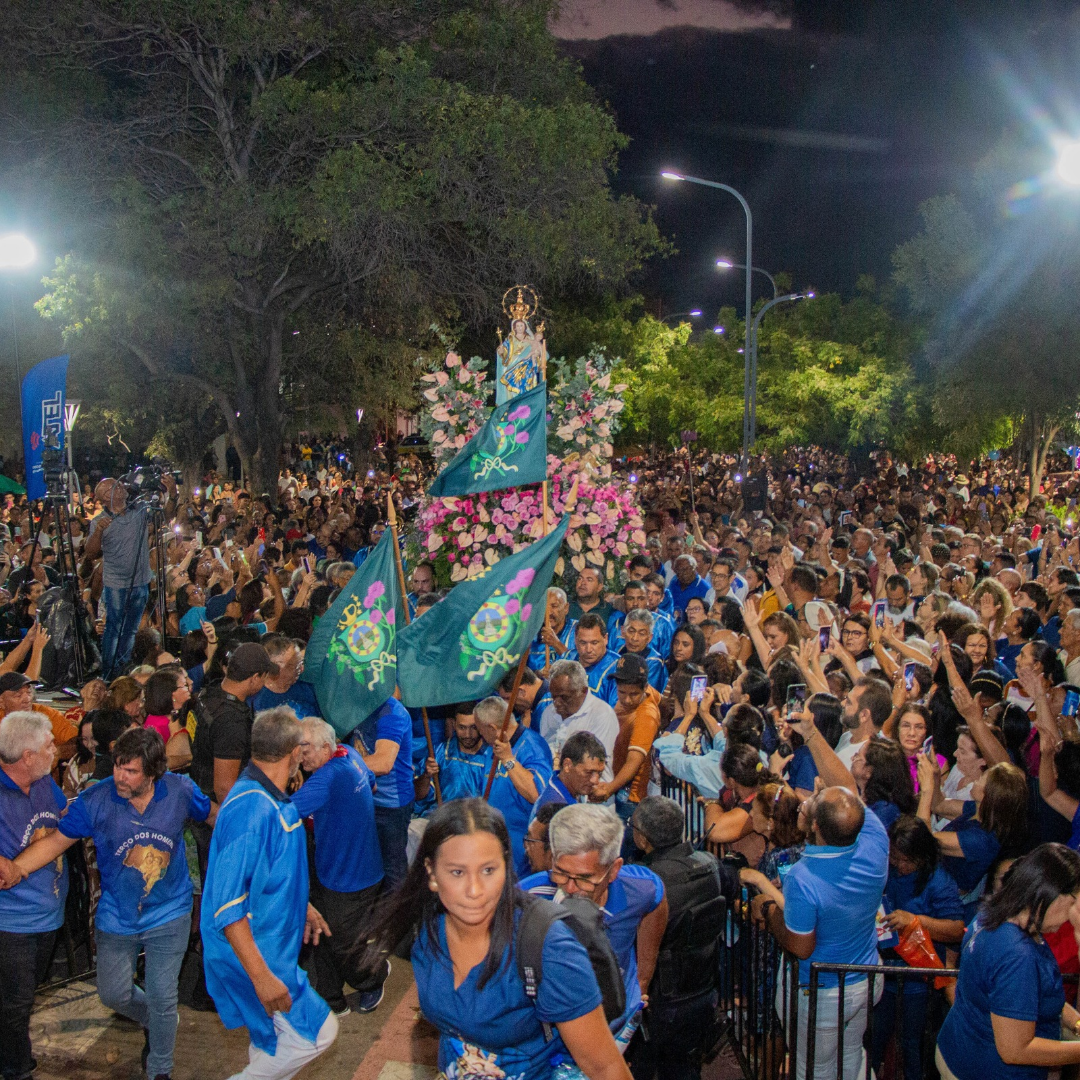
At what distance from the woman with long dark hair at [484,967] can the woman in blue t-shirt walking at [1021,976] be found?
1447mm

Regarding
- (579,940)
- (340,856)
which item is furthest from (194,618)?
(579,940)

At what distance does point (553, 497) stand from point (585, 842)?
21.7 feet

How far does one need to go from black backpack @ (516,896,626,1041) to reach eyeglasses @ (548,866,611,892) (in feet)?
0.72

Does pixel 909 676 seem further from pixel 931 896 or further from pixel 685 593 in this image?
pixel 685 593

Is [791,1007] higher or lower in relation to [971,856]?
lower

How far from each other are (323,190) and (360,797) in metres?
13.2

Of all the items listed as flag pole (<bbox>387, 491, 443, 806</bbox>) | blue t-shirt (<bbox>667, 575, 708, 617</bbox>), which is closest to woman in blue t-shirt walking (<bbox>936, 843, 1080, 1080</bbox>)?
flag pole (<bbox>387, 491, 443, 806</bbox>)

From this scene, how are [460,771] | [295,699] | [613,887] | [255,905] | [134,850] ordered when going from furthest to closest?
[295,699] → [460,771] → [134,850] → [255,905] → [613,887]

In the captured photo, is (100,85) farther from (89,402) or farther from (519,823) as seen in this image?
(519,823)

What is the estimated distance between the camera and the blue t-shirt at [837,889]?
4.19m

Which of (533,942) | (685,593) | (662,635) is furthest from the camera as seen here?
(685,593)

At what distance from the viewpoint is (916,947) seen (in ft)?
14.9

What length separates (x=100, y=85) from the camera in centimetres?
1923

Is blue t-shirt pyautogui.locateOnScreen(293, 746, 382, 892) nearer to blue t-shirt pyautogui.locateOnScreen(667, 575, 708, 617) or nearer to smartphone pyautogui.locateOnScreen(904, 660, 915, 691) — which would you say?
smartphone pyautogui.locateOnScreen(904, 660, 915, 691)
